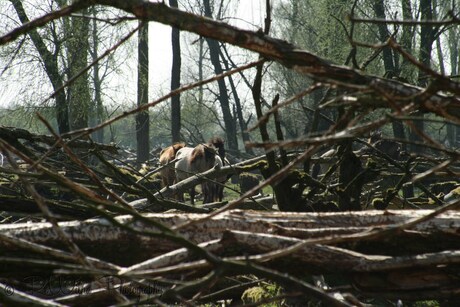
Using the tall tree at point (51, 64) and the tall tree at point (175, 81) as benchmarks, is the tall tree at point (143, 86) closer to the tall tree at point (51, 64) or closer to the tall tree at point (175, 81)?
the tall tree at point (175, 81)

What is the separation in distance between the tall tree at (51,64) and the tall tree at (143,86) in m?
2.28

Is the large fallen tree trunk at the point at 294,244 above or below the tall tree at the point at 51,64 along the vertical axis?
below

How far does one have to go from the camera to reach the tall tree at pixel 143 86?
1970 centimetres

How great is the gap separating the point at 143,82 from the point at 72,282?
55.7 ft

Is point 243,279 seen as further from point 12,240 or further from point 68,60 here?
point 68,60

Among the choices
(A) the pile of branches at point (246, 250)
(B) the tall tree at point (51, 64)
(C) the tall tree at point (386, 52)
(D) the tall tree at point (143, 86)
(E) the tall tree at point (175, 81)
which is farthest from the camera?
(E) the tall tree at point (175, 81)

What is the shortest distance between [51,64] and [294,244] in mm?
13856

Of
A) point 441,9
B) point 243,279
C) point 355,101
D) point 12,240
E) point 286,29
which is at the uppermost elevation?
point 286,29

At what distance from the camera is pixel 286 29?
1318 inches

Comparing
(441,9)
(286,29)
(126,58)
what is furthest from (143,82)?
(286,29)

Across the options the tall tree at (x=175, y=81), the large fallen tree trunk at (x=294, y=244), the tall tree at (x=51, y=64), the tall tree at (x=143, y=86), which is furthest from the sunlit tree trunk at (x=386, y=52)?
the large fallen tree trunk at (x=294, y=244)

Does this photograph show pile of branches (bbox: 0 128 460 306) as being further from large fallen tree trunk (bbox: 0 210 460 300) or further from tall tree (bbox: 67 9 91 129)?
tall tree (bbox: 67 9 91 129)

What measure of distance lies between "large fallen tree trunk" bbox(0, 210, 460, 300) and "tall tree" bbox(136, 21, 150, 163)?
1170 centimetres

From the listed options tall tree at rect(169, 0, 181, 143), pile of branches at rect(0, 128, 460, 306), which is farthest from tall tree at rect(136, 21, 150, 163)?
pile of branches at rect(0, 128, 460, 306)
